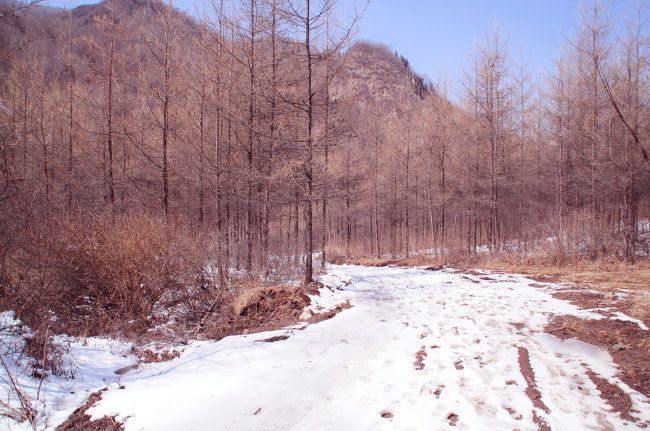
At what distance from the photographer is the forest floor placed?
8.71ft

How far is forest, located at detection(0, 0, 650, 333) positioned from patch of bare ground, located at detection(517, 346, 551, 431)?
237 centimetres

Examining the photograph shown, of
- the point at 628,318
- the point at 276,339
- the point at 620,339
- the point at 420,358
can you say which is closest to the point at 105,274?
the point at 276,339

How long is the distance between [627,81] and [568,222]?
6503mm

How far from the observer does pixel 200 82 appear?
11.9 metres

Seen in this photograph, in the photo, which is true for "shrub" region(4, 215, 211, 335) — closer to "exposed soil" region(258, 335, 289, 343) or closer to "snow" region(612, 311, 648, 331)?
"exposed soil" region(258, 335, 289, 343)

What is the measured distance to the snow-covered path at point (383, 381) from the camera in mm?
2645

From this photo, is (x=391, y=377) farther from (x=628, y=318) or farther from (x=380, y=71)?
(x=380, y=71)

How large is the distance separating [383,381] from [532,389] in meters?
1.35

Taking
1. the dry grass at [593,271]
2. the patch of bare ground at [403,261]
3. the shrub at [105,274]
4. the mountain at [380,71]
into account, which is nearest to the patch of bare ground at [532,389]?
the dry grass at [593,271]

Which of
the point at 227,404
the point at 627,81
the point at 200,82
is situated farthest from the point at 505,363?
the point at 627,81

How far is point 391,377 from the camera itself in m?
3.44

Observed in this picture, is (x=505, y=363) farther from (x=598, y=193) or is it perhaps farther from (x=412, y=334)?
(x=598, y=193)

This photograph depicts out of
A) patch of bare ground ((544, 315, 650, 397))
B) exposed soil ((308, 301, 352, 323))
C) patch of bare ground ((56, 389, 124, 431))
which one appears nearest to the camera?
patch of bare ground ((56, 389, 124, 431))

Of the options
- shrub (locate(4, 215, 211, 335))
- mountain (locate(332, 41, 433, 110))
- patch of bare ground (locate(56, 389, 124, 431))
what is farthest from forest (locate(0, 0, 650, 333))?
mountain (locate(332, 41, 433, 110))
